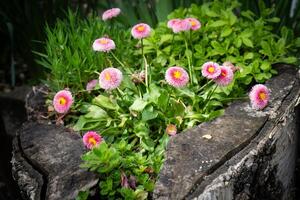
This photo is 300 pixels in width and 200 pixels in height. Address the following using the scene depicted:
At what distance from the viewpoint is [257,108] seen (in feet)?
5.54

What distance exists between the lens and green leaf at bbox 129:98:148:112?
5.46 feet

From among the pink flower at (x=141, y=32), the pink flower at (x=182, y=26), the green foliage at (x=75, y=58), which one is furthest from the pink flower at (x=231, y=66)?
the green foliage at (x=75, y=58)

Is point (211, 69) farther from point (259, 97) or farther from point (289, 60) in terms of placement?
point (289, 60)

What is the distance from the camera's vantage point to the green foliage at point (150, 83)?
5.06 feet

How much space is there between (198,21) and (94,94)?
537mm

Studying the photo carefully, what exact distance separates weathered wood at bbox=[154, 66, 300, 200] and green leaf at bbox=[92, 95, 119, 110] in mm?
303

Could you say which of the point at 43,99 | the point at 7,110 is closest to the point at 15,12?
the point at 7,110

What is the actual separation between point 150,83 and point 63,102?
0.35 metres

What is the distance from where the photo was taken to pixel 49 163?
157cm

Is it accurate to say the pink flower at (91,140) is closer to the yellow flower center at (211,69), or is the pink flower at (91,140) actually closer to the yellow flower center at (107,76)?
the yellow flower center at (107,76)

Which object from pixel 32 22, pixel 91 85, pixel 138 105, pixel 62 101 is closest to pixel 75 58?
pixel 91 85

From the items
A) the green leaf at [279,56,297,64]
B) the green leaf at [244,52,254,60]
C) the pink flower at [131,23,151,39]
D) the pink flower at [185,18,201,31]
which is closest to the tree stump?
the pink flower at [131,23,151,39]

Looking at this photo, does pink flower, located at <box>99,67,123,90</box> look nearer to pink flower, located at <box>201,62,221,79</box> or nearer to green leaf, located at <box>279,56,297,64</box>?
pink flower, located at <box>201,62,221,79</box>

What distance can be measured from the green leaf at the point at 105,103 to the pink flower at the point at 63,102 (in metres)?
0.11
